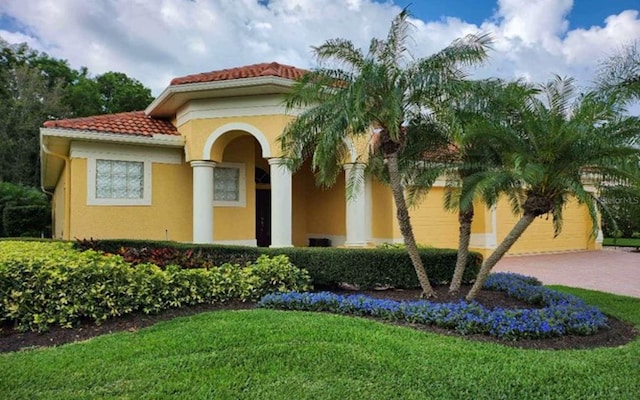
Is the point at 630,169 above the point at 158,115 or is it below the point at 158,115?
below

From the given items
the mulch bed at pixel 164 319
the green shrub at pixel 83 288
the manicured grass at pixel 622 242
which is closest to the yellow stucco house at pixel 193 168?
the green shrub at pixel 83 288

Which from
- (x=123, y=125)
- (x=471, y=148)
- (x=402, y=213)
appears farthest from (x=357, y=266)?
(x=123, y=125)

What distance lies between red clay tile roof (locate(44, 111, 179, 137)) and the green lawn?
8892 millimetres

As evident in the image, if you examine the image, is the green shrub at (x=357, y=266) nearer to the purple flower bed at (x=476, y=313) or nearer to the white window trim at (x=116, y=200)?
the purple flower bed at (x=476, y=313)

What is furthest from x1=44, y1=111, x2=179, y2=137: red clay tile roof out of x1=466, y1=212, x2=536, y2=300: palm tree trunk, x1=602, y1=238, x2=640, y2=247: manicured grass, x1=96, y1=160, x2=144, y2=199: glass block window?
x1=602, y1=238, x2=640, y2=247: manicured grass

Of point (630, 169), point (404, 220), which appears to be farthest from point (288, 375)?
point (630, 169)

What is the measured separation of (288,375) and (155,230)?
35.8 ft

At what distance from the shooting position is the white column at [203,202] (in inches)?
529

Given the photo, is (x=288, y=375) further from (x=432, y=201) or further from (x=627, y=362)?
(x=432, y=201)

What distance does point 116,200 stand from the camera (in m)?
13.5

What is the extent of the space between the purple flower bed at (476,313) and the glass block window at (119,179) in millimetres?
7907

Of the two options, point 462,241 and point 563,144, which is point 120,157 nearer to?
point 462,241

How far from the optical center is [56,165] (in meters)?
17.1

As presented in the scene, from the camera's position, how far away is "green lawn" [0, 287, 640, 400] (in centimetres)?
414
